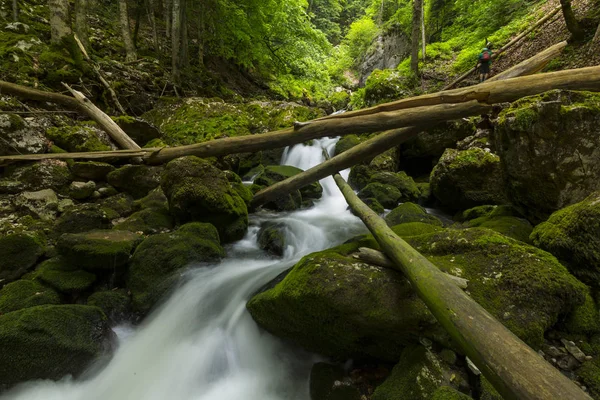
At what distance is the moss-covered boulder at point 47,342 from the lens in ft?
8.71

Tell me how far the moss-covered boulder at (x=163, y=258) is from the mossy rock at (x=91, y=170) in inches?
112

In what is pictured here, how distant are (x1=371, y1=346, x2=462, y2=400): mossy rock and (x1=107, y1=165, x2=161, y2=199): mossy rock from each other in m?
6.10

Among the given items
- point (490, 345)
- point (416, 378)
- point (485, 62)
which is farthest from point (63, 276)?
point (485, 62)

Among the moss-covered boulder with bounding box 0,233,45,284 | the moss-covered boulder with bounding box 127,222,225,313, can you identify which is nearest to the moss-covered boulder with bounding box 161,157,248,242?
the moss-covered boulder with bounding box 127,222,225,313

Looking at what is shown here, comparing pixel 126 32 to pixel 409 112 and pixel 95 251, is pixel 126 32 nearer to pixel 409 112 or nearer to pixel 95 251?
pixel 95 251

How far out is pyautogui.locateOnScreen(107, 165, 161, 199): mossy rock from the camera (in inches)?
249

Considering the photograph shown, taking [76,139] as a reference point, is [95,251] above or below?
below

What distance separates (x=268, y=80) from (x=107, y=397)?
1870cm

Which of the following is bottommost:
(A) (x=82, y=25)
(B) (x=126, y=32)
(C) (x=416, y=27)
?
(A) (x=82, y=25)

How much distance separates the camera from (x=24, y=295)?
11.4 feet

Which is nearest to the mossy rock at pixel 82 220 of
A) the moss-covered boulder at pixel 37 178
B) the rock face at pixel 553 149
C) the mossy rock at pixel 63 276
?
the mossy rock at pixel 63 276

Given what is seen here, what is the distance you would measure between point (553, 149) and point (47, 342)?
657 cm

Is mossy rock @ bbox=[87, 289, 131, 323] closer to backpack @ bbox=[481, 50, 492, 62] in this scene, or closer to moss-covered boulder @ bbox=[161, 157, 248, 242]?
moss-covered boulder @ bbox=[161, 157, 248, 242]

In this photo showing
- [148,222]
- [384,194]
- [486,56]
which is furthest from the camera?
[486,56]
